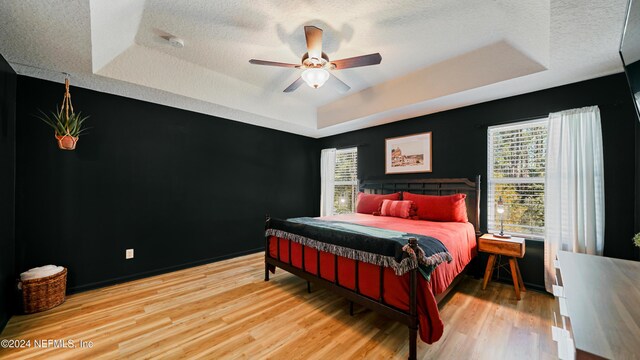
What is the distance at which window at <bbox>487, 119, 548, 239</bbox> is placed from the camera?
2.90 meters

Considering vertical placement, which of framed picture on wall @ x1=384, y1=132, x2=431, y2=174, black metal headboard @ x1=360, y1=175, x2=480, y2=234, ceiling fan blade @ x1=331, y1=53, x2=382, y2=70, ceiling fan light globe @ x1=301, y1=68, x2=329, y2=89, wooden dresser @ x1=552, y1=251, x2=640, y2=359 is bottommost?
wooden dresser @ x1=552, y1=251, x2=640, y2=359

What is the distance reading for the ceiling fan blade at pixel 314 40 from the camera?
1954 mm

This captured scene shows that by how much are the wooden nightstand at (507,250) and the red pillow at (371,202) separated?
1.34 metres

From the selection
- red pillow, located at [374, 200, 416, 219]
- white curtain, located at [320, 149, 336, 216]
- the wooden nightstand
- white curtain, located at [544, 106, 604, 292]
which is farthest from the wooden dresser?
white curtain, located at [320, 149, 336, 216]

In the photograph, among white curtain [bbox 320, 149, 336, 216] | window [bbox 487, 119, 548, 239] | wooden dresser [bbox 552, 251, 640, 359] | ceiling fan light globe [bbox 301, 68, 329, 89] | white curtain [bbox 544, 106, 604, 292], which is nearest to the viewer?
wooden dresser [bbox 552, 251, 640, 359]

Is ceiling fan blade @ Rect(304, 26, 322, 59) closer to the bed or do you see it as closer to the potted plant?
the bed

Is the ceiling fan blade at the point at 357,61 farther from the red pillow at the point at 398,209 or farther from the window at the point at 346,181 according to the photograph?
the window at the point at 346,181

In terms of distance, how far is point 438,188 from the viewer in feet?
12.0

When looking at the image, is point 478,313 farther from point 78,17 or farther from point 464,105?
point 78,17

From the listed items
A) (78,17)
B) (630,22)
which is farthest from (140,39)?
(630,22)

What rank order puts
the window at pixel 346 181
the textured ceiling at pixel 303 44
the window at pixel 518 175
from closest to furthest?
the textured ceiling at pixel 303 44 < the window at pixel 518 175 < the window at pixel 346 181

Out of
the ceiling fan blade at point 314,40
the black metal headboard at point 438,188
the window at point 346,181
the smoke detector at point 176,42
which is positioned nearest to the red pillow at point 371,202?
the black metal headboard at point 438,188

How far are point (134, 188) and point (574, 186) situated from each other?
5318 millimetres

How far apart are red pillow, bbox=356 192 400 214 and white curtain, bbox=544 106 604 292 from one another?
1.84 metres
